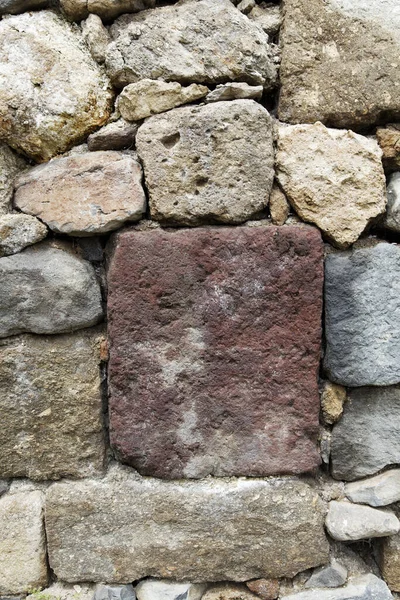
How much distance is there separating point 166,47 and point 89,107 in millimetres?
250

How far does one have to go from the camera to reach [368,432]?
130cm

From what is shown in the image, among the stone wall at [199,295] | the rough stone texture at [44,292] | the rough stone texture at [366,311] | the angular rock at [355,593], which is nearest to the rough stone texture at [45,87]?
the stone wall at [199,295]

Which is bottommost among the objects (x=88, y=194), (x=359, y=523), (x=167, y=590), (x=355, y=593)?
(x=167, y=590)

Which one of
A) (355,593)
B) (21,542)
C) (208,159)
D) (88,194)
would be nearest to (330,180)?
(208,159)

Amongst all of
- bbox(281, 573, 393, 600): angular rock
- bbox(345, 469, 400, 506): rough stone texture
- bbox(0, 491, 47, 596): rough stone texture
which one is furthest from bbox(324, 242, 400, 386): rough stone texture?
bbox(0, 491, 47, 596): rough stone texture

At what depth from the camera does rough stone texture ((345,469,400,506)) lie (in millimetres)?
1281

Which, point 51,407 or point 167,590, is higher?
point 51,407

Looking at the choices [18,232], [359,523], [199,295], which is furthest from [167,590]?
[18,232]

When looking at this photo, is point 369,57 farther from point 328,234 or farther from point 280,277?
point 280,277

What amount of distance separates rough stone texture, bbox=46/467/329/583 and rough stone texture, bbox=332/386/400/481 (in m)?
0.15

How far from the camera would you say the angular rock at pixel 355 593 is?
1259mm

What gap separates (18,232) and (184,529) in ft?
2.94

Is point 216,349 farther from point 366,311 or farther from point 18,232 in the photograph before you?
point 18,232

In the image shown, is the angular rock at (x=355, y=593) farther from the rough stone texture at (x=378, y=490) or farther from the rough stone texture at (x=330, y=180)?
the rough stone texture at (x=330, y=180)
